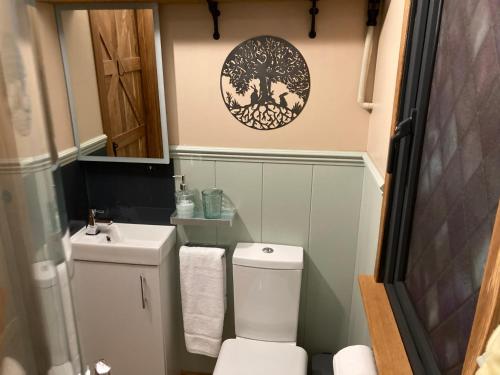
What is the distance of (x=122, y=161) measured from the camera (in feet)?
5.92

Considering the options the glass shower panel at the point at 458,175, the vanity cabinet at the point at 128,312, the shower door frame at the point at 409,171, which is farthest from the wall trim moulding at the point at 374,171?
the vanity cabinet at the point at 128,312

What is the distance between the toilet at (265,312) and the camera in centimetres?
168

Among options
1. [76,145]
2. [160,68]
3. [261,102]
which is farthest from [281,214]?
[76,145]

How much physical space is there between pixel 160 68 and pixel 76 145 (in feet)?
1.81

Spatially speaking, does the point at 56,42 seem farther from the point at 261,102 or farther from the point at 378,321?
the point at 378,321

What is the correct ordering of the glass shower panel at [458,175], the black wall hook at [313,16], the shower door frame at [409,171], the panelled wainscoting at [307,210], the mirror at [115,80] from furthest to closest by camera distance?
1. the panelled wainscoting at [307,210]
2. the mirror at [115,80]
3. the black wall hook at [313,16]
4. the shower door frame at [409,171]
5. the glass shower panel at [458,175]

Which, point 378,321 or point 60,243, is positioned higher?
point 60,243

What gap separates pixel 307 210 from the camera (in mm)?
1793

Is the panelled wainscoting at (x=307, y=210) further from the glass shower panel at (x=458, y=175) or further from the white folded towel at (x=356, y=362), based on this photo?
the glass shower panel at (x=458, y=175)

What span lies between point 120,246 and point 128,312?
35cm

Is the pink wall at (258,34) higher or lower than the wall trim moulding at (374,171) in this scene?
higher

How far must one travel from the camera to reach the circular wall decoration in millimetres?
1567

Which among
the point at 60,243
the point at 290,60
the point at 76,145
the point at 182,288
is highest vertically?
the point at 290,60

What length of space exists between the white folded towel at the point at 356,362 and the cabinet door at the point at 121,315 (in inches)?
35.1
